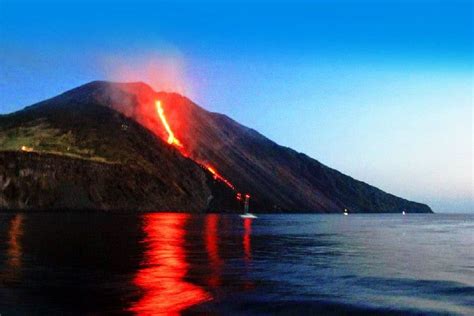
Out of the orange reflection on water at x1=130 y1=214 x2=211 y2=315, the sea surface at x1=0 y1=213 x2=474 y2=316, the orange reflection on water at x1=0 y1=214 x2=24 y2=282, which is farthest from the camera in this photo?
the orange reflection on water at x1=0 y1=214 x2=24 y2=282

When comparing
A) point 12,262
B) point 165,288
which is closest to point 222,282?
point 165,288

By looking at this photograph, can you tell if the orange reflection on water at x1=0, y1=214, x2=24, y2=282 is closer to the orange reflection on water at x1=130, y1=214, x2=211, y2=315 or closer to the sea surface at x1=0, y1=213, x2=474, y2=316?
the sea surface at x1=0, y1=213, x2=474, y2=316

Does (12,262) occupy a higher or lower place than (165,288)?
higher

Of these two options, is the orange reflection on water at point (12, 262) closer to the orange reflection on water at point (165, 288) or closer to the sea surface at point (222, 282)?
the sea surface at point (222, 282)

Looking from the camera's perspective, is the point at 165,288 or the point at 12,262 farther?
the point at 12,262

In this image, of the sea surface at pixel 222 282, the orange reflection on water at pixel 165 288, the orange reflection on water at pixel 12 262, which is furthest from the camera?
the orange reflection on water at pixel 12 262

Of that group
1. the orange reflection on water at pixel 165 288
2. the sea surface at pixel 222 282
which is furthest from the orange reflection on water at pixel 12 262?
the orange reflection on water at pixel 165 288

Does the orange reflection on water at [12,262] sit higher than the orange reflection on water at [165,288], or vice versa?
the orange reflection on water at [12,262]

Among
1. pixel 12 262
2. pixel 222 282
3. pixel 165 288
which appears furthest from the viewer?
pixel 12 262

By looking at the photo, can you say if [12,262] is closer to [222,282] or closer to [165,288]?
[165,288]

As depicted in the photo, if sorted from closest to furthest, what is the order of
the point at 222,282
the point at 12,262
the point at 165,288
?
the point at 165,288
the point at 222,282
the point at 12,262

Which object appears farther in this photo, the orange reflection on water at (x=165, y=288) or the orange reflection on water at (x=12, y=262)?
the orange reflection on water at (x=12, y=262)

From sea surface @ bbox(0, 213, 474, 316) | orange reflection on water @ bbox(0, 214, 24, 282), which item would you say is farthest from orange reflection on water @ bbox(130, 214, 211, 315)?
orange reflection on water @ bbox(0, 214, 24, 282)
